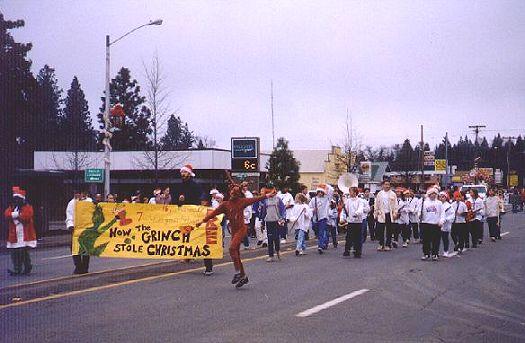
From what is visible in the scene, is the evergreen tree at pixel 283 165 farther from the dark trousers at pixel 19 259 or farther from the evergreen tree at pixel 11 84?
the dark trousers at pixel 19 259

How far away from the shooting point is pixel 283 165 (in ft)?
211

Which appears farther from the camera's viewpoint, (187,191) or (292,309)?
(187,191)

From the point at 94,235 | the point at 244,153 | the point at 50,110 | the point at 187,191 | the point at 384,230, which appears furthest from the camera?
the point at 50,110

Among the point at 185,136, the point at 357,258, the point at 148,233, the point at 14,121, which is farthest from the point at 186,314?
the point at 185,136

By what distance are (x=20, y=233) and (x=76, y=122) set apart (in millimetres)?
81177

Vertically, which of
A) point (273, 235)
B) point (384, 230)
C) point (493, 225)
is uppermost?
point (273, 235)

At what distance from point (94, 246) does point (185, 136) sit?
117 metres

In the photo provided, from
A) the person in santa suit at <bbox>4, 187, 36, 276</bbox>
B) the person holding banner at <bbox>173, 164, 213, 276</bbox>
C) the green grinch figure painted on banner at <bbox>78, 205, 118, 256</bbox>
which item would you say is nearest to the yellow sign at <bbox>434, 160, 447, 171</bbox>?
the person holding banner at <bbox>173, 164, 213, 276</bbox>

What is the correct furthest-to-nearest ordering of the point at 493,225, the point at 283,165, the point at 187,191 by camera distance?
the point at 283,165, the point at 493,225, the point at 187,191

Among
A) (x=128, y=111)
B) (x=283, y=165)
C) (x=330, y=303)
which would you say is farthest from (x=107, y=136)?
(x=128, y=111)

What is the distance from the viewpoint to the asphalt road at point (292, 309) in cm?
817

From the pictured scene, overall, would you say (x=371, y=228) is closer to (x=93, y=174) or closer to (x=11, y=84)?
(x=93, y=174)

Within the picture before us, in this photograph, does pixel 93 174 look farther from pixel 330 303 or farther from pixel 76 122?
pixel 76 122

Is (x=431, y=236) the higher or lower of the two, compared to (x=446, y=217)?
lower
